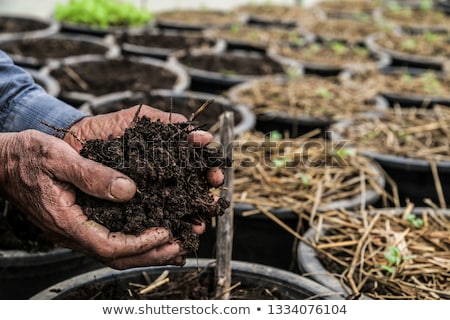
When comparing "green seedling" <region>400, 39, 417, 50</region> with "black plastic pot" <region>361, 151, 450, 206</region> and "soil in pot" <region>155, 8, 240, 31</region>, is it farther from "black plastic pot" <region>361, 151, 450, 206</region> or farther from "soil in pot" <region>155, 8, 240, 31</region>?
"black plastic pot" <region>361, 151, 450, 206</region>

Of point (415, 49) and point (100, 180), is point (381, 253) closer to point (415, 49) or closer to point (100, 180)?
point (100, 180)

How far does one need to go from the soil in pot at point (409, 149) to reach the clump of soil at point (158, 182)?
158cm

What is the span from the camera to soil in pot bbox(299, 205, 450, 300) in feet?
7.24

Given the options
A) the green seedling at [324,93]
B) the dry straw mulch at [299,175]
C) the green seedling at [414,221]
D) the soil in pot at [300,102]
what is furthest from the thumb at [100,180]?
the green seedling at [324,93]

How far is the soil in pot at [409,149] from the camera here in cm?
328

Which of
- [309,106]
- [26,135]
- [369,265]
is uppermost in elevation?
[26,135]

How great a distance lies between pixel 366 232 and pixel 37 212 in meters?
1.36

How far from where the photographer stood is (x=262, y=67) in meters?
5.20

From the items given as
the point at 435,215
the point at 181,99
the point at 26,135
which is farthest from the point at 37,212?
the point at 181,99

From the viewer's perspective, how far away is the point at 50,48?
539 cm

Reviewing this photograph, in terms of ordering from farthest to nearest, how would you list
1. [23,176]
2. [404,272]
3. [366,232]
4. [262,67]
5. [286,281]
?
[262,67]
[366,232]
[404,272]
[286,281]
[23,176]

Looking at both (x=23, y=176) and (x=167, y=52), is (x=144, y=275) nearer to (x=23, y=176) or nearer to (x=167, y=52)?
(x=23, y=176)

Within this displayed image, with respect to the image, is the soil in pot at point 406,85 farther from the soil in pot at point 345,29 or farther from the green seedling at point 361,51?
the soil in pot at point 345,29

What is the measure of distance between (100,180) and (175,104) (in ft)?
7.95
